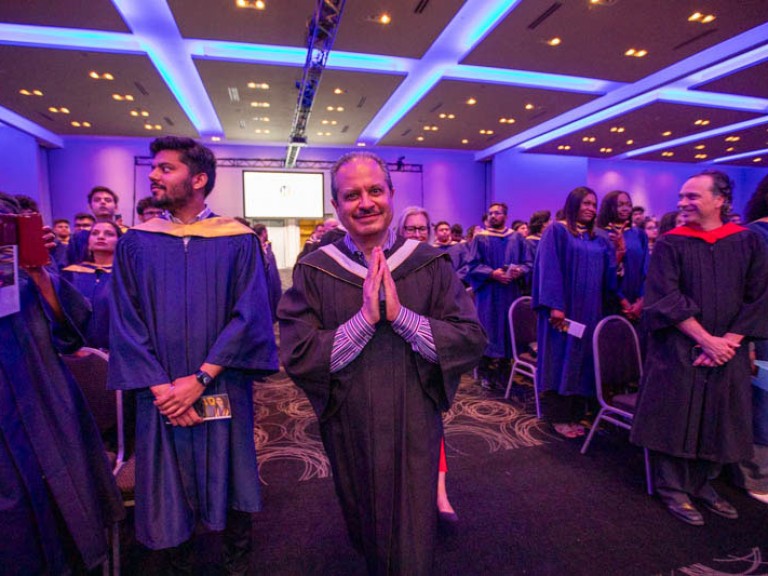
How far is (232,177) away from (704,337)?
14039mm

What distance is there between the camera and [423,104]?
9758 mm

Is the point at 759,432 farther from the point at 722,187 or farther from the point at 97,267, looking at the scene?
the point at 97,267

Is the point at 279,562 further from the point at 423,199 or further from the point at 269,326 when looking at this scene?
the point at 423,199

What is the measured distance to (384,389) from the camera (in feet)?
4.67

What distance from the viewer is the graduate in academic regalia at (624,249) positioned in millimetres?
3564

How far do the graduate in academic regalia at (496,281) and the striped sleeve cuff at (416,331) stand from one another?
3.48 metres

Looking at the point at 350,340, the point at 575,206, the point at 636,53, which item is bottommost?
the point at 350,340

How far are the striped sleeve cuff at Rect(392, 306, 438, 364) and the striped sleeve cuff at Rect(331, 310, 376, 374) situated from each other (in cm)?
9

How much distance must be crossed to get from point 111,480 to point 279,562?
91cm

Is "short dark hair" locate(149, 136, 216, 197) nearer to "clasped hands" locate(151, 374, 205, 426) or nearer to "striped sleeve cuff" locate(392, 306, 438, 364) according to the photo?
"clasped hands" locate(151, 374, 205, 426)

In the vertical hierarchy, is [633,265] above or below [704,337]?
above

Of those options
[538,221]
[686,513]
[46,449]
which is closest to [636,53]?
[538,221]

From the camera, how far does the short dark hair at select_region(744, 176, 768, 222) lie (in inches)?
105

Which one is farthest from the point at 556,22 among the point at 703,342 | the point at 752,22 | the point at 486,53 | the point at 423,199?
the point at 423,199
